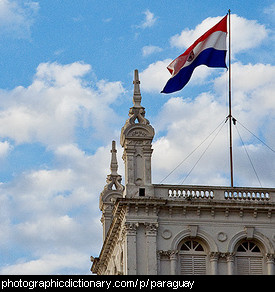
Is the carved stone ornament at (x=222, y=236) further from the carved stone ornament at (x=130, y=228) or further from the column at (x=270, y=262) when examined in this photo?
the carved stone ornament at (x=130, y=228)

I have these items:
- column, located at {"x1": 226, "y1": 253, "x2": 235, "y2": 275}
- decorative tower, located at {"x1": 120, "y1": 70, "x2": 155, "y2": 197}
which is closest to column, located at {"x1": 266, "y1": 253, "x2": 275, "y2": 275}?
column, located at {"x1": 226, "y1": 253, "x2": 235, "y2": 275}

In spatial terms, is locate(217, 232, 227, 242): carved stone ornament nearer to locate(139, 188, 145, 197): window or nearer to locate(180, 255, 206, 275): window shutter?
locate(180, 255, 206, 275): window shutter

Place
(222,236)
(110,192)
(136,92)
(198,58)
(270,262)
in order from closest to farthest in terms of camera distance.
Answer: (270,262) → (222,236) → (198,58) → (136,92) → (110,192)

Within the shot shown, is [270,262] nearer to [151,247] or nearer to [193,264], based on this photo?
[193,264]

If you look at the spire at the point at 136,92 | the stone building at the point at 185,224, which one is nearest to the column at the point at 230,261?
the stone building at the point at 185,224

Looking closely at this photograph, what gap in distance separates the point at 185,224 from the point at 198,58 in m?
10.9

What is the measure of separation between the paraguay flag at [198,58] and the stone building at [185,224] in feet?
11.8

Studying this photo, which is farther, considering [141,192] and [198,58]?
[198,58]

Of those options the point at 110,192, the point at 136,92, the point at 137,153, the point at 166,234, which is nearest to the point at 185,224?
the point at 166,234

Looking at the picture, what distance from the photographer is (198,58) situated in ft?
225

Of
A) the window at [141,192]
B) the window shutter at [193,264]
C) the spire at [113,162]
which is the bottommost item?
the window shutter at [193,264]

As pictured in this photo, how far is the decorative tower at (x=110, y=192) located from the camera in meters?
79.8

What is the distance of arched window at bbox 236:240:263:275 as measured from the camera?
65438 mm

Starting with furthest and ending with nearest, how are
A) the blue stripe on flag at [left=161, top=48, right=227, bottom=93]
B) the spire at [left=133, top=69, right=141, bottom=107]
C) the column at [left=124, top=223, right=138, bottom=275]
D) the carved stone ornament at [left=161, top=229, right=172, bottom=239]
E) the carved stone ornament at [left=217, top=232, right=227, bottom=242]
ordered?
the spire at [left=133, top=69, right=141, bottom=107] → the blue stripe on flag at [left=161, top=48, right=227, bottom=93] → the carved stone ornament at [left=217, top=232, right=227, bottom=242] → the carved stone ornament at [left=161, top=229, right=172, bottom=239] → the column at [left=124, top=223, right=138, bottom=275]
